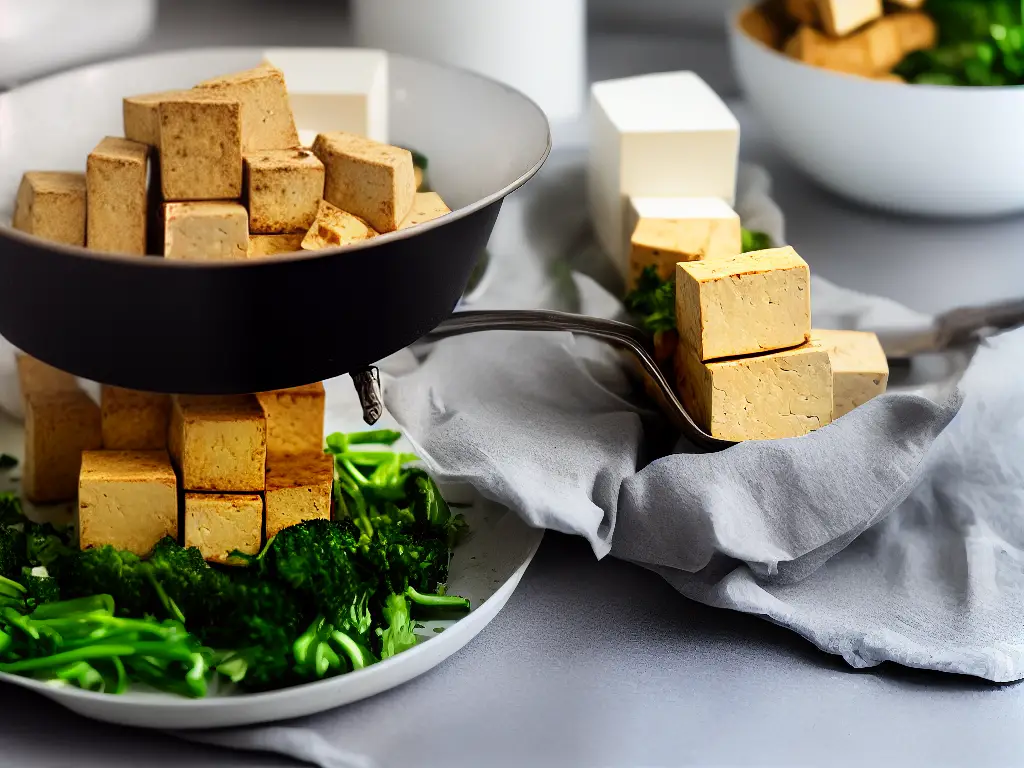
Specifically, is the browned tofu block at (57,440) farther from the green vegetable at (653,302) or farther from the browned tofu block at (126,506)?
the green vegetable at (653,302)

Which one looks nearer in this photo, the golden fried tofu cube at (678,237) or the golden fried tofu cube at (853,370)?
the golden fried tofu cube at (853,370)

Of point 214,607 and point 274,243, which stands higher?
point 274,243

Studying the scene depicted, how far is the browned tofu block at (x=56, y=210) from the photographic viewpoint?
87 cm

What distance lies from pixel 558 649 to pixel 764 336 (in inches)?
12.0

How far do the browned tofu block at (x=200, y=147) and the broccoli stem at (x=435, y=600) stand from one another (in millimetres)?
318

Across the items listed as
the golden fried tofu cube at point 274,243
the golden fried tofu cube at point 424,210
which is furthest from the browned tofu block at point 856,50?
the golden fried tofu cube at point 274,243

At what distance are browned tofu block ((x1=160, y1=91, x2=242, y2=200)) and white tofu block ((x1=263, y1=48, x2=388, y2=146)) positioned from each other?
28 cm

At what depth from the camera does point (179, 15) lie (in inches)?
84.7

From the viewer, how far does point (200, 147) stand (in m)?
0.87

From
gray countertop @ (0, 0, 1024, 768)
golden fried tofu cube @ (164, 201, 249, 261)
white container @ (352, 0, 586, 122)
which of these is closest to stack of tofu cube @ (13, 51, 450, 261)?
golden fried tofu cube @ (164, 201, 249, 261)

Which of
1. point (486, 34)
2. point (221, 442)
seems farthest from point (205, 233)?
point (486, 34)

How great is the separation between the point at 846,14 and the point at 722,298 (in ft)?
2.09

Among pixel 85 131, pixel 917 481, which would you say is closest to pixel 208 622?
pixel 85 131

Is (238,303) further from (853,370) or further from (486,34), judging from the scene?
(486,34)
